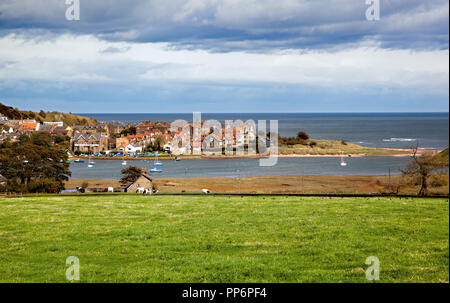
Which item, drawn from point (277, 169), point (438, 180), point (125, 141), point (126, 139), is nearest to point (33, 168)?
point (438, 180)

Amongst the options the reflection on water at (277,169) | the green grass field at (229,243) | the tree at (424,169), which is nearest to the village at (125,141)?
the reflection on water at (277,169)

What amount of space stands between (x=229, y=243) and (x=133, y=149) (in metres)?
118

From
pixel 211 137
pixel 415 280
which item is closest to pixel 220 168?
pixel 211 137

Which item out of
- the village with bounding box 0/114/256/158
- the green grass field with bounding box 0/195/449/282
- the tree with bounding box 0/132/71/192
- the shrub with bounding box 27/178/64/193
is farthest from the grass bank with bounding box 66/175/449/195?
the village with bounding box 0/114/256/158

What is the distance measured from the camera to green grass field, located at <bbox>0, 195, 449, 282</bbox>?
9.59 metres

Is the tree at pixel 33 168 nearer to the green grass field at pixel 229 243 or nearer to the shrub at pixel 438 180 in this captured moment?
the green grass field at pixel 229 243

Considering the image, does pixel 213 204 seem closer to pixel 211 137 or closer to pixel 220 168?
pixel 220 168

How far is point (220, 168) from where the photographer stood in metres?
91.4

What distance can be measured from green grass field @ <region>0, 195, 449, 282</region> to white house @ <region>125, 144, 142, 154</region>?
108620mm

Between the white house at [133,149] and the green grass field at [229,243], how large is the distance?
10862cm

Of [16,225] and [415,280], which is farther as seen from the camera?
[16,225]

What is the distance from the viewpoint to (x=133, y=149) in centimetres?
12662

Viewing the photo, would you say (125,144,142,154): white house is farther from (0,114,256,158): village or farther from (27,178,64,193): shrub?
(27,178,64,193): shrub
